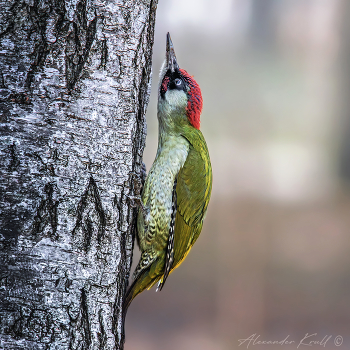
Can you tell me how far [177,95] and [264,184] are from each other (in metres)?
2.80

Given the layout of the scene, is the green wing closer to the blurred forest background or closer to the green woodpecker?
the green woodpecker

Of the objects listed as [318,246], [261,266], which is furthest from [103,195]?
[318,246]

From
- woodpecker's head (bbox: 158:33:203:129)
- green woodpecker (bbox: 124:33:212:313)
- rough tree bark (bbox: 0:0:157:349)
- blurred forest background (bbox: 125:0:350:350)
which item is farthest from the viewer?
blurred forest background (bbox: 125:0:350:350)

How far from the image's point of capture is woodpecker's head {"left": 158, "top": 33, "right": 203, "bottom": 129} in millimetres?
2717

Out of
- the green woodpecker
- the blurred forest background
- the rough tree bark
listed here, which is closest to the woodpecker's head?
the green woodpecker

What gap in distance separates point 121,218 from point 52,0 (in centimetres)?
93

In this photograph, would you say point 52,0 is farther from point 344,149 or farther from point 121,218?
point 344,149

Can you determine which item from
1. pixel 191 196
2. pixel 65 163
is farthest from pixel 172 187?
pixel 65 163

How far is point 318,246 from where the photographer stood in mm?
5477

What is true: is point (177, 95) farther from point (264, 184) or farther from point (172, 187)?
point (264, 184)

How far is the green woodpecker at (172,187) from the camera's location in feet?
7.75

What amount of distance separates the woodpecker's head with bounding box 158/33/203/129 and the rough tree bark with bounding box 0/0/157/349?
0.99 m

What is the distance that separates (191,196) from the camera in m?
2.51

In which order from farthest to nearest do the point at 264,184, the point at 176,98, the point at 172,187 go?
the point at 264,184 < the point at 176,98 < the point at 172,187
